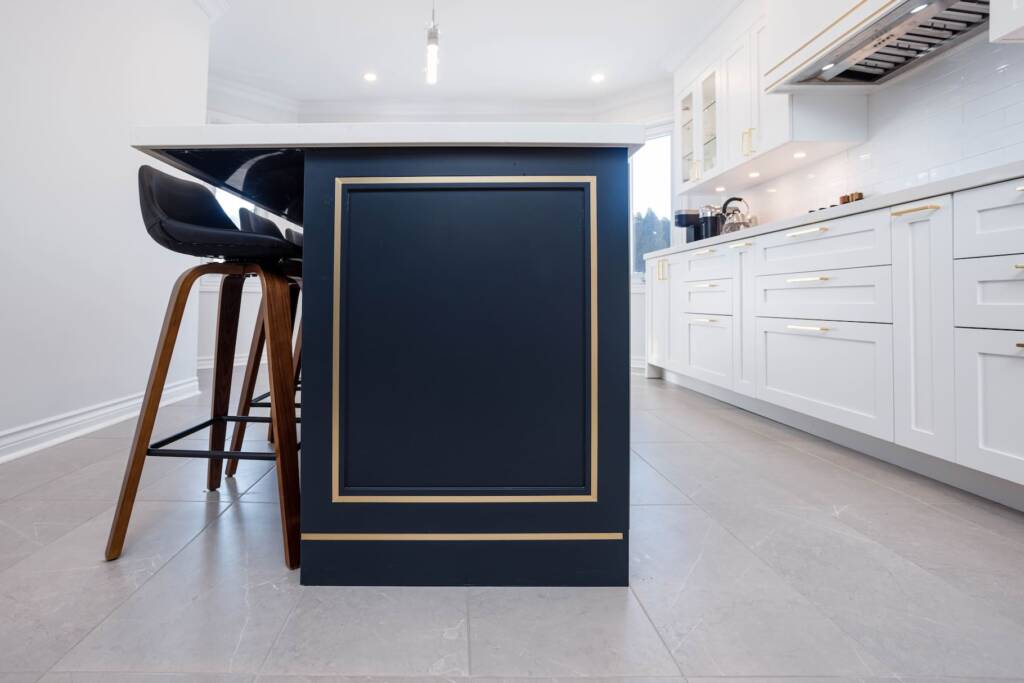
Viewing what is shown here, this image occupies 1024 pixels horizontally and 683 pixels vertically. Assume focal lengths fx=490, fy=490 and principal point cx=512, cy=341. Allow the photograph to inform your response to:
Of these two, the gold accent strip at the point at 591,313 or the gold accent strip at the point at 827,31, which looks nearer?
the gold accent strip at the point at 591,313

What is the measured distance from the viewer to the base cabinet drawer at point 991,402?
139 centimetres

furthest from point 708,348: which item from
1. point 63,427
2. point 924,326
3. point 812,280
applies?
point 63,427

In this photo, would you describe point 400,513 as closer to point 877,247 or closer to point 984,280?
point 984,280

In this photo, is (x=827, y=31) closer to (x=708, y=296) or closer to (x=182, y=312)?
(x=708, y=296)

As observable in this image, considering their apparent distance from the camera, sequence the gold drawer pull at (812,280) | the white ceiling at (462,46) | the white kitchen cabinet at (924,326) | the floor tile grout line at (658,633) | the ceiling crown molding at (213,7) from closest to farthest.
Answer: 1. the floor tile grout line at (658,633)
2. the white kitchen cabinet at (924,326)
3. the gold drawer pull at (812,280)
4. the ceiling crown molding at (213,7)
5. the white ceiling at (462,46)

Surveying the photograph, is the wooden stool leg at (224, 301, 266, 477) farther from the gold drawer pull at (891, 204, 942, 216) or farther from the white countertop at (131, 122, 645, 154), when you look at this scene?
the gold drawer pull at (891, 204, 942, 216)

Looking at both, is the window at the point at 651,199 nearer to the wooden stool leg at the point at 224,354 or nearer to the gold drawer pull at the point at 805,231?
the gold drawer pull at the point at 805,231

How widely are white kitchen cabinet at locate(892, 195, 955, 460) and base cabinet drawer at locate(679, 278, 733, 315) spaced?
Answer: 1123mm

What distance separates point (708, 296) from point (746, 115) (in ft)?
4.16

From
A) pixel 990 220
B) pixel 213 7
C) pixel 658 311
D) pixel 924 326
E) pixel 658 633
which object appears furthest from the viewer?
pixel 658 311

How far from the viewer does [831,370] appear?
2.10 metres

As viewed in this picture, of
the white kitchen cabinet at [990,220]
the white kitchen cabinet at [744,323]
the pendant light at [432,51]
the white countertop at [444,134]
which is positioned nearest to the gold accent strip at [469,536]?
the white countertop at [444,134]

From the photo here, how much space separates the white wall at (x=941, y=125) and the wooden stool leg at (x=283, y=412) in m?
2.73

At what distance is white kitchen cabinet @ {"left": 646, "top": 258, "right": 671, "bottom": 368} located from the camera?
3.81 meters
